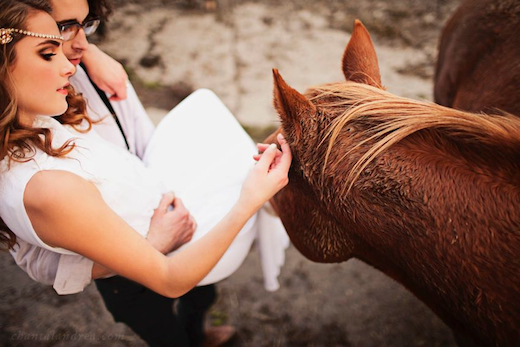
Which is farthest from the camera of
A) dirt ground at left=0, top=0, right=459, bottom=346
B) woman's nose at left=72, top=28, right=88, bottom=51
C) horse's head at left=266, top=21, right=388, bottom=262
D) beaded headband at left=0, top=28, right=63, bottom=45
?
dirt ground at left=0, top=0, right=459, bottom=346

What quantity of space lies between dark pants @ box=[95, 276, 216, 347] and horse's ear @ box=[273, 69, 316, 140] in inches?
38.6

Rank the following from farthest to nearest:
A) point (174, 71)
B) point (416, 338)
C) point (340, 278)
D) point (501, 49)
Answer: point (174, 71)
point (340, 278)
point (416, 338)
point (501, 49)

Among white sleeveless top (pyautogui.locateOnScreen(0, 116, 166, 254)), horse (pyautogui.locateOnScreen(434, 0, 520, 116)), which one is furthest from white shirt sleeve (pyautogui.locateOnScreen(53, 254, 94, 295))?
horse (pyautogui.locateOnScreen(434, 0, 520, 116))

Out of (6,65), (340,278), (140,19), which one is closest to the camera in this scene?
(6,65)

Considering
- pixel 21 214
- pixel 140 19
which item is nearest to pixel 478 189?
pixel 21 214

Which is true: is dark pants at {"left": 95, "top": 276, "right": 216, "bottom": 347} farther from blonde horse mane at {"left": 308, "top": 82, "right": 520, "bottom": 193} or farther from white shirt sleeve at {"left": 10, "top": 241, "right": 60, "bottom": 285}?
blonde horse mane at {"left": 308, "top": 82, "right": 520, "bottom": 193}

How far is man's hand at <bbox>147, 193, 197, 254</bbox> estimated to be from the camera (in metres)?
1.31

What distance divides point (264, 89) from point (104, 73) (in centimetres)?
264

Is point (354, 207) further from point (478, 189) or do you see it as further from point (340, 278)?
point (340, 278)

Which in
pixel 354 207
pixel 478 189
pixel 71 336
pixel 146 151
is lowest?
pixel 71 336

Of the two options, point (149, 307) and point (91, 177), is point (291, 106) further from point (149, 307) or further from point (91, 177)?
point (149, 307)

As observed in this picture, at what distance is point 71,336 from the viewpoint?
238 cm

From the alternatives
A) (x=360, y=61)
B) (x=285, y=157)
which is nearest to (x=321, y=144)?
(x=285, y=157)

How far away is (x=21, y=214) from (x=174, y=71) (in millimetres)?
3362
